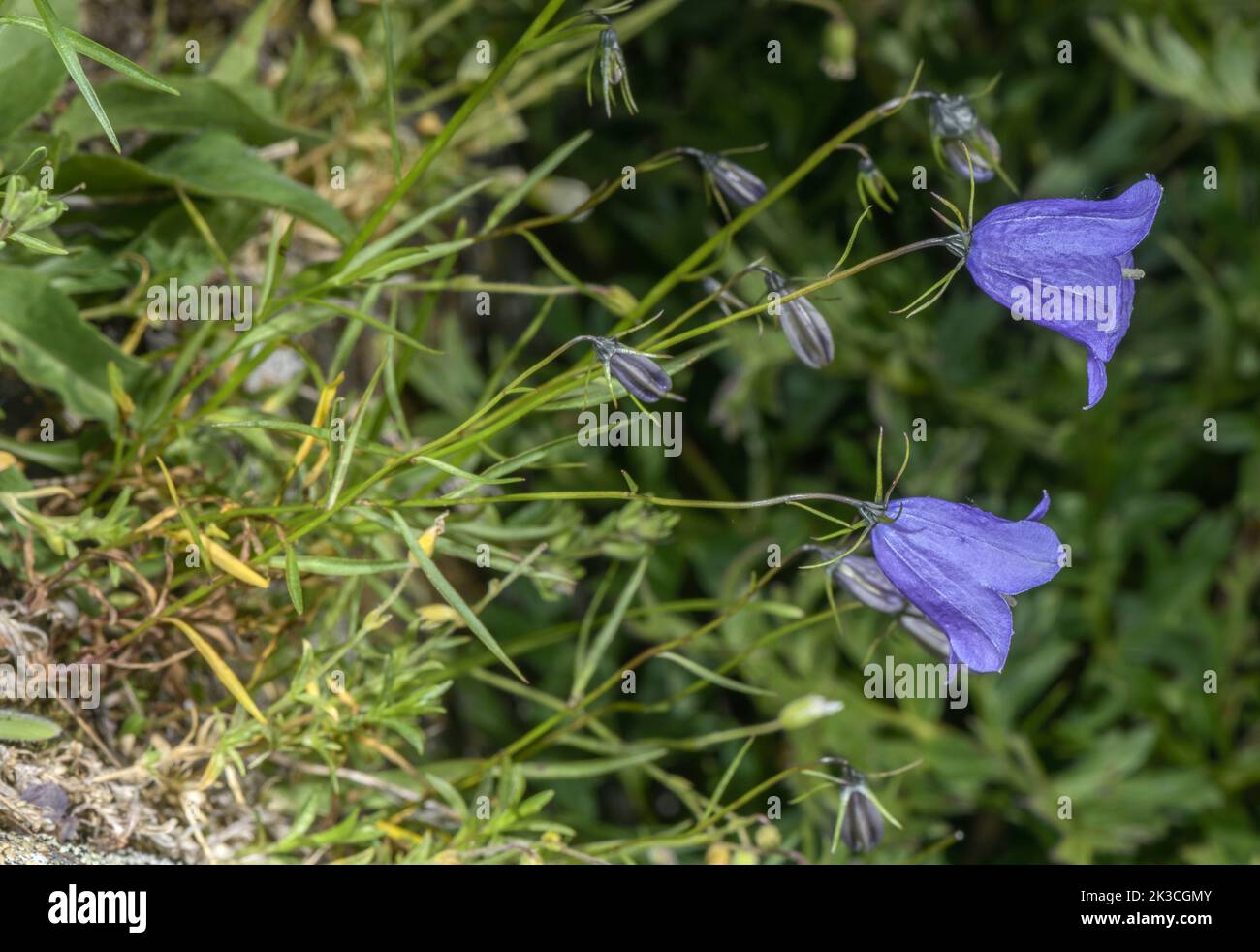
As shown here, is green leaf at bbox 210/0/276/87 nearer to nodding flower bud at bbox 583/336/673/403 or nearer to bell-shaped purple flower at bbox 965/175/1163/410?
nodding flower bud at bbox 583/336/673/403

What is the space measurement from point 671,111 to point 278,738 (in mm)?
1022

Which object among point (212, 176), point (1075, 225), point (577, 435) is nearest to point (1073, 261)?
point (1075, 225)

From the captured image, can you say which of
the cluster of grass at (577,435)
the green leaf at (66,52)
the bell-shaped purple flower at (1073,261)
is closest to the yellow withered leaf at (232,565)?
the cluster of grass at (577,435)

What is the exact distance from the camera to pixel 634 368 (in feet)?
2.21

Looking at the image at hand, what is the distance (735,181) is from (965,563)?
0.31 m

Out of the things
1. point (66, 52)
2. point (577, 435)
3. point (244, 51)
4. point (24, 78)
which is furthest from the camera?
point (244, 51)

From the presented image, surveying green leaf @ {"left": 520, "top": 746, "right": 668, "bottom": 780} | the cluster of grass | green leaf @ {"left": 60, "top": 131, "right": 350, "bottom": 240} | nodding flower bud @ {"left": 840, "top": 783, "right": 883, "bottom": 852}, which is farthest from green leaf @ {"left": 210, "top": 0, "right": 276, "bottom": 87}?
nodding flower bud @ {"left": 840, "top": 783, "right": 883, "bottom": 852}

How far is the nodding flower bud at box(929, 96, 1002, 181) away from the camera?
2.63ft

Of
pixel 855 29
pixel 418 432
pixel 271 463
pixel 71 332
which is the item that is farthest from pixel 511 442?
pixel 855 29

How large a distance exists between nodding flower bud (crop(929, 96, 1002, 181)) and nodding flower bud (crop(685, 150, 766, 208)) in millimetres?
124

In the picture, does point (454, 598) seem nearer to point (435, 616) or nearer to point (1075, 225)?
point (435, 616)

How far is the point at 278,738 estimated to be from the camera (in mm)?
773

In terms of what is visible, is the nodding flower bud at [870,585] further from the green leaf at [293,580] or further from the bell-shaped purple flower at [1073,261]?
the green leaf at [293,580]

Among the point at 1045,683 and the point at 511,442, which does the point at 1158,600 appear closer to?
the point at 1045,683
